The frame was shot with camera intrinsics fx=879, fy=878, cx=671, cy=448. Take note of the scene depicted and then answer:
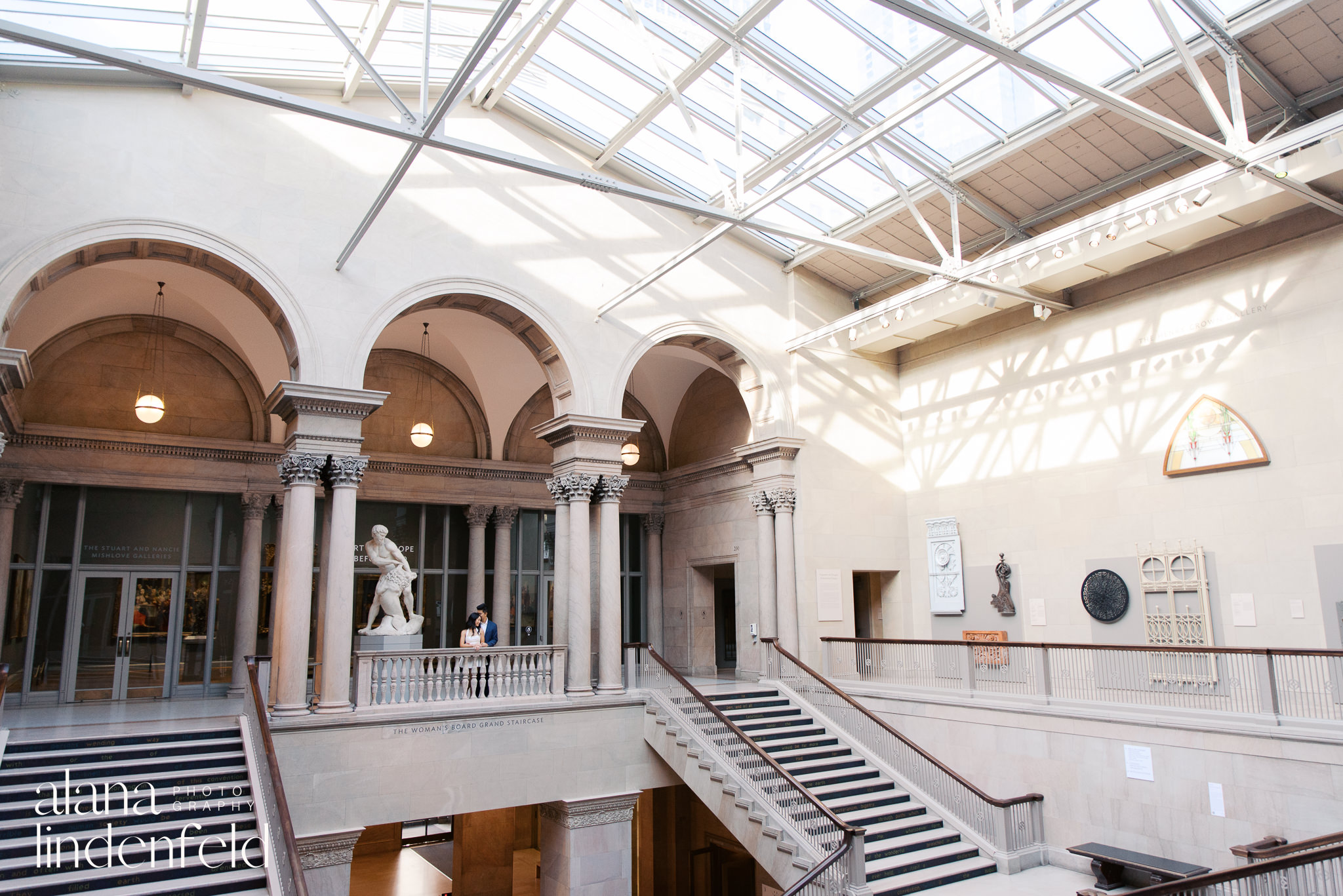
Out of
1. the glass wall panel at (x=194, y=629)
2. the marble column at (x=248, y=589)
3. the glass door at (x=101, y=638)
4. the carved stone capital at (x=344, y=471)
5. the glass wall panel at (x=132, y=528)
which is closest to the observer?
the carved stone capital at (x=344, y=471)

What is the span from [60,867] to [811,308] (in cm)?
1503

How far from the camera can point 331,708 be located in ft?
39.4

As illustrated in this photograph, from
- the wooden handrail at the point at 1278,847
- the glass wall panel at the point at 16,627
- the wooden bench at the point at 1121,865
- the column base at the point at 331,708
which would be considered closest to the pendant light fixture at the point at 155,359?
the glass wall panel at the point at 16,627

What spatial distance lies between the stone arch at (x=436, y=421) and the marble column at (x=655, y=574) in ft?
14.4

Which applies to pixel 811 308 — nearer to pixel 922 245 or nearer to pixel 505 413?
pixel 922 245

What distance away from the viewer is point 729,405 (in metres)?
20.2

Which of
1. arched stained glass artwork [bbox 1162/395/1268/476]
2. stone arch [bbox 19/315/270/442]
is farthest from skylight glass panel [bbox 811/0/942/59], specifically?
stone arch [bbox 19/315/270/442]

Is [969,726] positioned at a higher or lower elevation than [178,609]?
lower

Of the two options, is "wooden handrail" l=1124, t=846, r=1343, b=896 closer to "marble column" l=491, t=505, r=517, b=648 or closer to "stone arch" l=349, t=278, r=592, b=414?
"stone arch" l=349, t=278, r=592, b=414

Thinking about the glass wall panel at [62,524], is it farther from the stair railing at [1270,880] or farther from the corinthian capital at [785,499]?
the stair railing at [1270,880]

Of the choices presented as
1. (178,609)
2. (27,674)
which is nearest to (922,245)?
(178,609)

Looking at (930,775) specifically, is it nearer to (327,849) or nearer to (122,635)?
(327,849)

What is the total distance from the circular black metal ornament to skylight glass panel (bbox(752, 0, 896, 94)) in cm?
868

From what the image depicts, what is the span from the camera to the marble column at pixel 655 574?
69.1 feet
